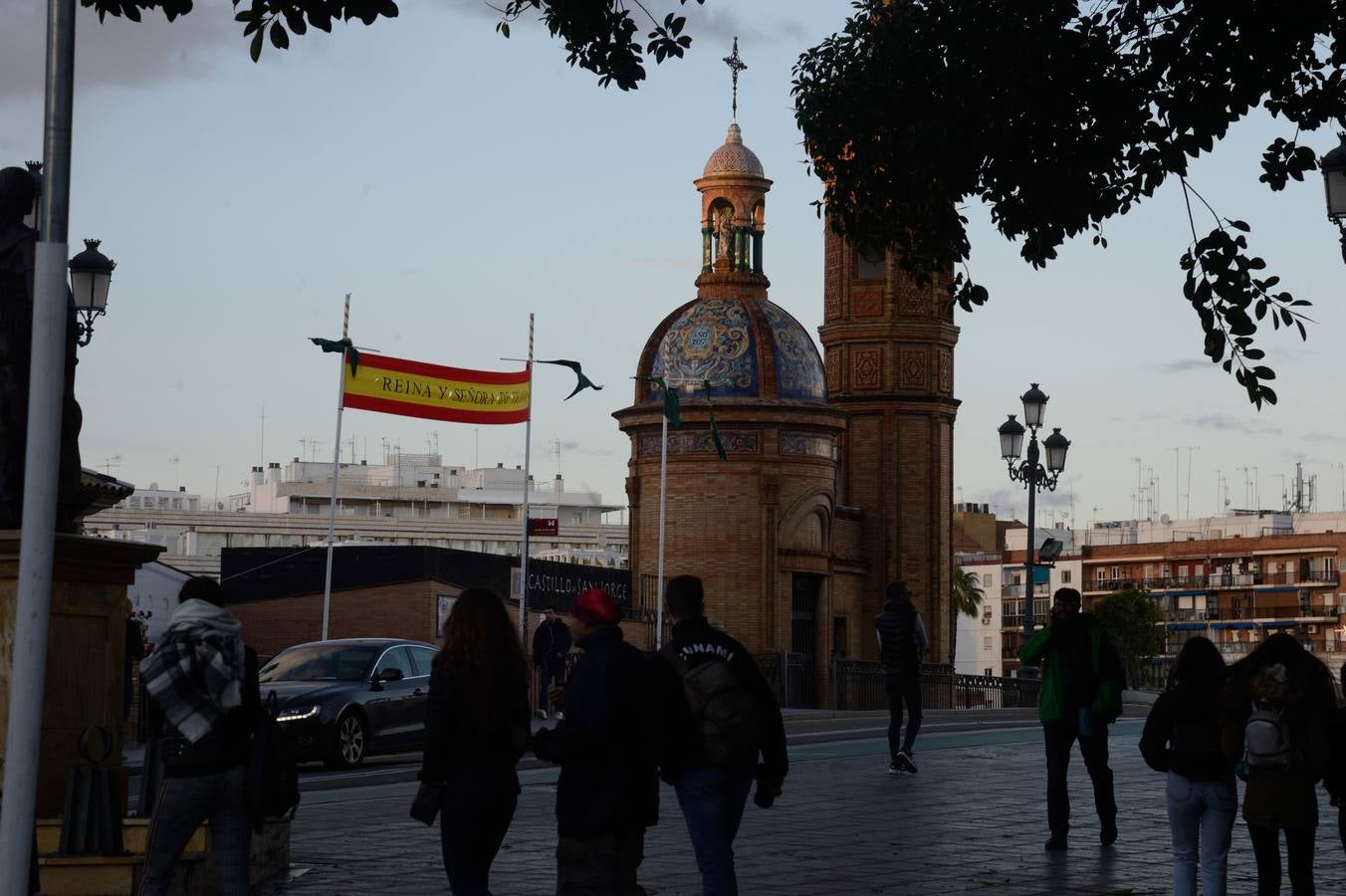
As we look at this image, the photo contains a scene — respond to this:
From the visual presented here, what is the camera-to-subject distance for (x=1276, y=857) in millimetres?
11156

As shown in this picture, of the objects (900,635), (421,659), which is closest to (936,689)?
(421,659)

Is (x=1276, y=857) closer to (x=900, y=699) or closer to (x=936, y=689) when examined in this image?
(x=900, y=699)

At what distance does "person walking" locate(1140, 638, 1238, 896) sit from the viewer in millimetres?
11016

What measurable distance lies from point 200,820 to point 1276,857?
529 cm

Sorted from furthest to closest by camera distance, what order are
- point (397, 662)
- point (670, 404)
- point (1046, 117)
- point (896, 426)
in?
1. point (896, 426)
2. point (670, 404)
3. point (397, 662)
4. point (1046, 117)

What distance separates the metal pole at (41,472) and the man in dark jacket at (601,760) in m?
1.91

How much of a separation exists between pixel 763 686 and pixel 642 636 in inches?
1471

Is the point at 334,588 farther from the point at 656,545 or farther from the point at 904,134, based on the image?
the point at 904,134

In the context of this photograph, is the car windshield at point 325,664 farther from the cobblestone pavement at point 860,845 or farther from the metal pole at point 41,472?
the metal pole at point 41,472

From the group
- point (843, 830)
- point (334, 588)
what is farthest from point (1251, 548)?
point (843, 830)

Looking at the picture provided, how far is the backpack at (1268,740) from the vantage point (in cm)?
1083

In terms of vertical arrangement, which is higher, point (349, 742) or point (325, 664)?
point (325, 664)

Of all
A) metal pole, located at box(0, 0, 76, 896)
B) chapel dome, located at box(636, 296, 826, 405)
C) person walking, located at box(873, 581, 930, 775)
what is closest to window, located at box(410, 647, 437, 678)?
person walking, located at box(873, 581, 930, 775)

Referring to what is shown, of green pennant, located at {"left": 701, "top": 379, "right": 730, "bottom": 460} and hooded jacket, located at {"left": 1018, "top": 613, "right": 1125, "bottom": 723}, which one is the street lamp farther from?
green pennant, located at {"left": 701, "top": 379, "right": 730, "bottom": 460}
